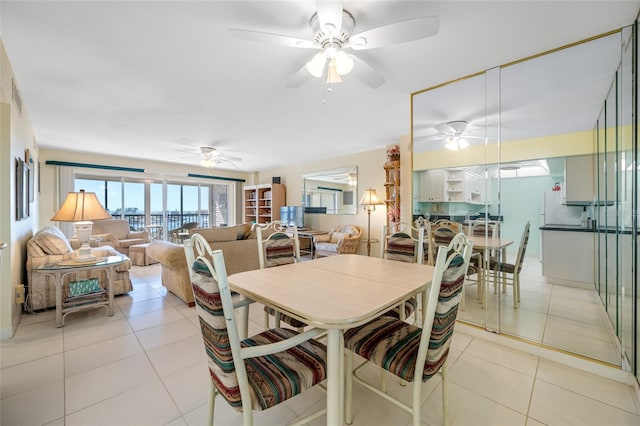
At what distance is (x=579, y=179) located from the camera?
2.19 m

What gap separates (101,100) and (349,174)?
419 centimetres

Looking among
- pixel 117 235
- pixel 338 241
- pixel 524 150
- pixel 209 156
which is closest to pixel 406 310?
pixel 524 150

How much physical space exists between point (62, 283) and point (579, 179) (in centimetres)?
497

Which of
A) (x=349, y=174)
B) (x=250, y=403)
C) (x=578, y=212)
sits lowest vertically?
(x=250, y=403)

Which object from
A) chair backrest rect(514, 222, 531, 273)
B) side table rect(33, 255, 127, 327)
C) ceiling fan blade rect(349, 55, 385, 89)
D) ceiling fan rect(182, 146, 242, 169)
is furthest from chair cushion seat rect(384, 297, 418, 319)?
ceiling fan rect(182, 146, 242, 169)

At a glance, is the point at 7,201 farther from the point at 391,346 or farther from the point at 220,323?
the point at 391,346

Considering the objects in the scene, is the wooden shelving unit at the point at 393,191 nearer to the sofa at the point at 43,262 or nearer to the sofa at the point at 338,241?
the sofa at the point at 338,241

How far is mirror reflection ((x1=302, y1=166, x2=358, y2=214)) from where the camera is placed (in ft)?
18.9

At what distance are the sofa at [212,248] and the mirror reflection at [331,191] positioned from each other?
2653mm

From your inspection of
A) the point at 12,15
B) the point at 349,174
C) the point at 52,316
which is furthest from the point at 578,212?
the point at 52,316

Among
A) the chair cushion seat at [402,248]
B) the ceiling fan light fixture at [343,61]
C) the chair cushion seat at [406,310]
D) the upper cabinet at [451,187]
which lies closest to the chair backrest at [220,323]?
the chair cushion seat at [406,310]

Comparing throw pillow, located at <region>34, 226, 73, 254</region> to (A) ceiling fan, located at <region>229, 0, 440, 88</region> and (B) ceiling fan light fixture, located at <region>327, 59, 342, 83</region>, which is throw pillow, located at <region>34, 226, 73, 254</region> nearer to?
(A) ceiling fan, located at <region>229, 0, 440, 88</region>

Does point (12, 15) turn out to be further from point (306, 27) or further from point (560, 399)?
point (560, 399)

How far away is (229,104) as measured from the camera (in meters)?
3.09
